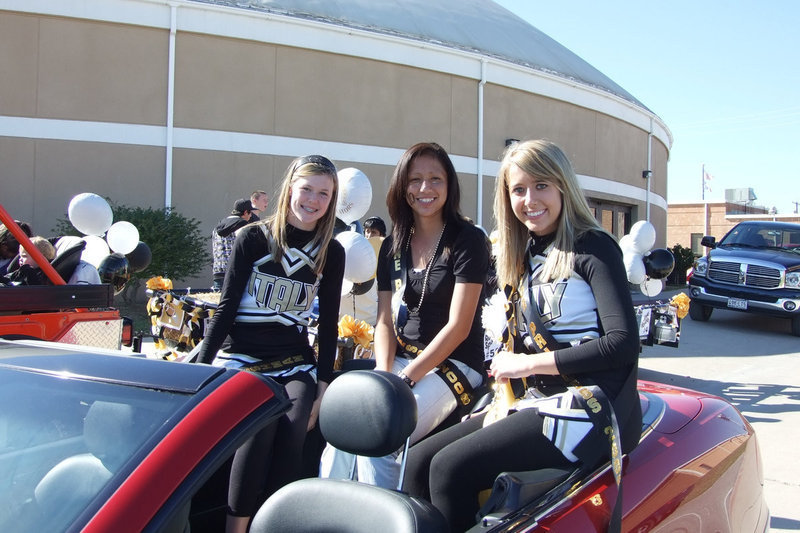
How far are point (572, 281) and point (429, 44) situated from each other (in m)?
14.7

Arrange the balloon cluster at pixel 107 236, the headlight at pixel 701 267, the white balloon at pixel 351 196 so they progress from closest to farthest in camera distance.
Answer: the white balloon at pixel 351 196, the balloon cluster at pixel 107 236, the headlight at pixel 701 267

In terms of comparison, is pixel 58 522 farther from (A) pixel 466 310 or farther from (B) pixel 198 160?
(B) pixel 198 160

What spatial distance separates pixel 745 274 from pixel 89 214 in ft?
36.3

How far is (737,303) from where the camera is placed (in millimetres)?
11992

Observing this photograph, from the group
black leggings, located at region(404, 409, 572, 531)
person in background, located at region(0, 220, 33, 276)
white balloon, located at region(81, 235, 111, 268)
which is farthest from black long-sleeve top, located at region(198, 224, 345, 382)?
white balloon, located at region(81, 235, 111, 268)

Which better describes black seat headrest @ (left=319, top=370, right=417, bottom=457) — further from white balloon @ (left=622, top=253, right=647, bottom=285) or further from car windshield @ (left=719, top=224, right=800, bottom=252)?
car windshield @ (left=719, top=224, right=800, bottom=252)

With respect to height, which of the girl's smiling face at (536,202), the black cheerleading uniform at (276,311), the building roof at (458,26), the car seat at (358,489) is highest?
the building roof at (458,26)

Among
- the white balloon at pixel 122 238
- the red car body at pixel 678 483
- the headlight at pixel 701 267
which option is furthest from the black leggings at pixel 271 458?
the headlight at pixel 701 267

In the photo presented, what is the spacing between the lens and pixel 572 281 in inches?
87.4

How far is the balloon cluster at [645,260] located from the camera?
7.39m

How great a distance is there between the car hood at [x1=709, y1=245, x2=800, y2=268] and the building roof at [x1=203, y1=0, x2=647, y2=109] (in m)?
7.66

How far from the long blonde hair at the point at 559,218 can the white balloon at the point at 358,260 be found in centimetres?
251

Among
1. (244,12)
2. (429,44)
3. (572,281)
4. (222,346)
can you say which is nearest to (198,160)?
(244,12)

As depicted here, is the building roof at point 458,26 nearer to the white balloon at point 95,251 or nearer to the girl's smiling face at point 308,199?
the white balloon at point 95,251
